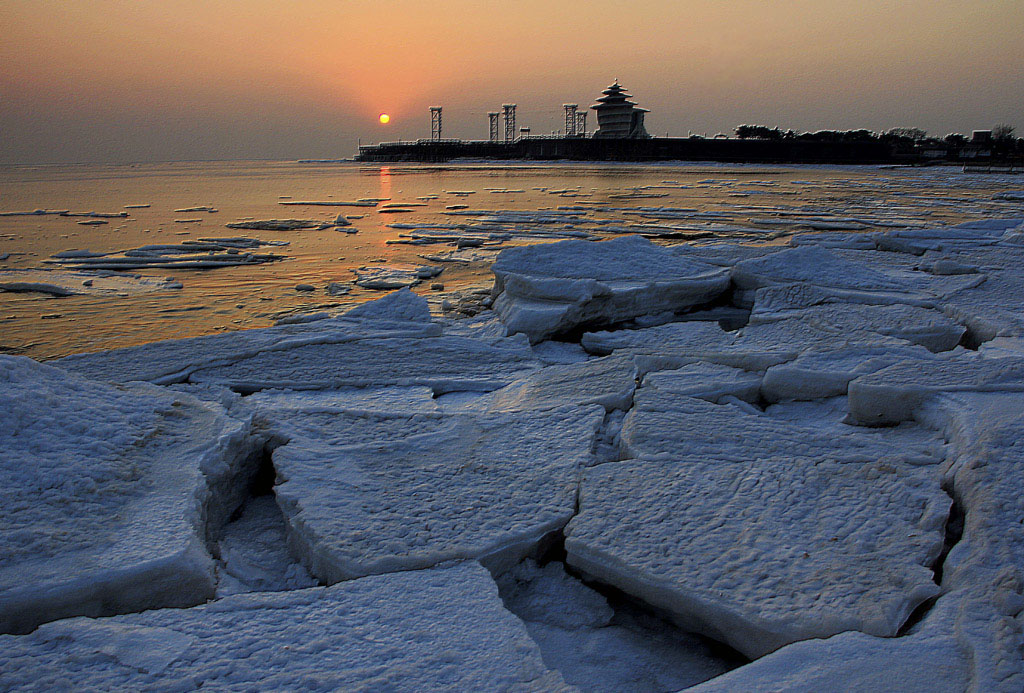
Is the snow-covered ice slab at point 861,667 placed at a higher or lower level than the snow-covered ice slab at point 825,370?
lower

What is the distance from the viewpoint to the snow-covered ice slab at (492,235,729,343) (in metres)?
3.89

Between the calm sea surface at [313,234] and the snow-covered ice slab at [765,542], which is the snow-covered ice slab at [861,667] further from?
the calm sea surface at [313,234]

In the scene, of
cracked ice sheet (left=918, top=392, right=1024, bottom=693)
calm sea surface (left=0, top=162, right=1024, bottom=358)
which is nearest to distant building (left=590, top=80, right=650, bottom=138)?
calm sea surface (left=0, top=162, right=1024, bottom=358)

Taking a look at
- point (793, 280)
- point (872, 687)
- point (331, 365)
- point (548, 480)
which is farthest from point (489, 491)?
point (793, 280)

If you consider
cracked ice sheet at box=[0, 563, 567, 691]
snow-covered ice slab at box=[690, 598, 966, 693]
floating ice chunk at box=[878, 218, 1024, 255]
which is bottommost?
cracked ice sheet at box=[0, 563, 567, 691]

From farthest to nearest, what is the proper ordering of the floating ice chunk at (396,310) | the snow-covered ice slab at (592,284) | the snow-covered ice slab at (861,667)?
the snow-covered ice slab at (592,284) → the floating ice chunk at (396,310) → the snow-covered ice slab at (861,667)

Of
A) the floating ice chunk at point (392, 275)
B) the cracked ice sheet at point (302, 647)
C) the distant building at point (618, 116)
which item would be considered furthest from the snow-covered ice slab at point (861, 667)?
the distant building at point (618, 116)

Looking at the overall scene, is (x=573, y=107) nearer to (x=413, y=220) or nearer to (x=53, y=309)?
(x=413, y=220)

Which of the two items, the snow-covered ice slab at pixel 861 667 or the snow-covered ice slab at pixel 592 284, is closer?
the snow-covered ice slab at pixel 861 667

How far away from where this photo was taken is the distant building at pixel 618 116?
62.5 m

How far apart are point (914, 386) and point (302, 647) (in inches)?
83.5

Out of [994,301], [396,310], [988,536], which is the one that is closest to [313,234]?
[396,310]

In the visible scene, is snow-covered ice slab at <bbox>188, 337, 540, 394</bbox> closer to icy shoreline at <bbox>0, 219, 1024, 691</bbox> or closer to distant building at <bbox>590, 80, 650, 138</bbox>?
icy shoreline at <bbox>0, 219, 1024, 691</bbox>

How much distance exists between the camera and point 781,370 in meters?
2.66
